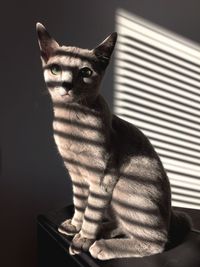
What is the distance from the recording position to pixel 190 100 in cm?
141

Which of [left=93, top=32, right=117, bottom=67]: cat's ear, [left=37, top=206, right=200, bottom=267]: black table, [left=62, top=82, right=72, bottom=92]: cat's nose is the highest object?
[left=93, top=32, right=117, bottom=67]: cat's ear

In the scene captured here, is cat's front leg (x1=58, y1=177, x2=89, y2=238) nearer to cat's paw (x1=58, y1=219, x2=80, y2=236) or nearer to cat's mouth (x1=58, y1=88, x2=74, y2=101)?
cat's paw (x1=58, y1=219, x2=80, y2=236)

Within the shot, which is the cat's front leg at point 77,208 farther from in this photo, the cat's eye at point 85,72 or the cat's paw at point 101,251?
the cat's eye at point 85,72

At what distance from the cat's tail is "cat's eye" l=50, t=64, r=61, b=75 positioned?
512 mm

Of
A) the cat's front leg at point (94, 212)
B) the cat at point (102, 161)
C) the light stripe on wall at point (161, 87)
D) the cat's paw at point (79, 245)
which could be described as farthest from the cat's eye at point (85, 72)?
the light stripe on wall at point (161, 87)

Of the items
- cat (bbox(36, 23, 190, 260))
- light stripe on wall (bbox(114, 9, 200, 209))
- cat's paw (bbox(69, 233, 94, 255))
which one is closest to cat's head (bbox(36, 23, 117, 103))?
cat (bbox(36, 23, 190, 260))

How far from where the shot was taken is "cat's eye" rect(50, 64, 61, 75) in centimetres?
84

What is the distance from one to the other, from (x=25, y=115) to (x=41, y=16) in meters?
0.32

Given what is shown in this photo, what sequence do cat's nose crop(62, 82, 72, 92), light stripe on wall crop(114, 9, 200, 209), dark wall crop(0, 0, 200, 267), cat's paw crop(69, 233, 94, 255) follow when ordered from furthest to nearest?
light stripe on wall crop(114, 9, 200, 209) → dark wall crop(0, 0, 200, 267) → cat's paw crop(69, 233, 94, 255) → cat's nose crop(62, 82, 72, 92)

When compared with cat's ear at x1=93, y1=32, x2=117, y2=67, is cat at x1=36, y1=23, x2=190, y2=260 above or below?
below

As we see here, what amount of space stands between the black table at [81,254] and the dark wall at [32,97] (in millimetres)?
197

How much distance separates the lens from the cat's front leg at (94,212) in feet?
2.94

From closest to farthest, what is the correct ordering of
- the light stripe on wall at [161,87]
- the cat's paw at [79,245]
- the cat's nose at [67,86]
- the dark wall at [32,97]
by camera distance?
the cat's nose at [67,86] → the cat's paw at [79,245] → the dark wall at [32,97] → the light stripe on wall at [161,87]

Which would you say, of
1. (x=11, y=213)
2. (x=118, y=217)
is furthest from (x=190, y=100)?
(x=11, y=213)
